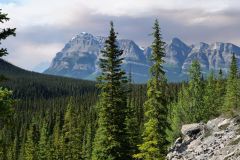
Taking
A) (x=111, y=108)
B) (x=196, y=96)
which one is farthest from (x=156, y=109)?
(x=196, y=96)

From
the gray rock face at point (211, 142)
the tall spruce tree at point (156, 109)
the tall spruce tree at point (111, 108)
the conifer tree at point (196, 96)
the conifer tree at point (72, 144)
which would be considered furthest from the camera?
the conifer tree at point (196, 96)

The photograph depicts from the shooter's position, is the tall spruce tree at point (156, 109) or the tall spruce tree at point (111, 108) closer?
the tall spruce tree at point (111, 108)

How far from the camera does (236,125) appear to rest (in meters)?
48.1

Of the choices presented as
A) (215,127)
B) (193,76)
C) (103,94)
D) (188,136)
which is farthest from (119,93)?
(193,76)

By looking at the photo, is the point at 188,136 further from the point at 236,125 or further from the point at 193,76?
the point at 193,76

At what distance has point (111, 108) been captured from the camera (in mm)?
32844

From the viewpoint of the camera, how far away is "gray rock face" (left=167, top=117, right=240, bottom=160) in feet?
128

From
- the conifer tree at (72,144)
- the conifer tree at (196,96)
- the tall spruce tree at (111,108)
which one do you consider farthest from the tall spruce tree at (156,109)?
the conifer tree at (196,96)

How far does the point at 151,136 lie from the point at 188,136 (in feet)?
85.3

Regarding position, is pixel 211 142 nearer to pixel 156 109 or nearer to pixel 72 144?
pixel 156 109

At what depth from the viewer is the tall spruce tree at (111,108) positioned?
32.5 meters

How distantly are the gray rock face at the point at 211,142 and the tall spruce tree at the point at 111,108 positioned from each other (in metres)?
9.33

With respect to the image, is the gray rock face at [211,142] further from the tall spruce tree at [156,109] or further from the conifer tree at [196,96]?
the conifer tree at [196,96]

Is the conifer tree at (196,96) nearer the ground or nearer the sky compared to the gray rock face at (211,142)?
nearer the sky
